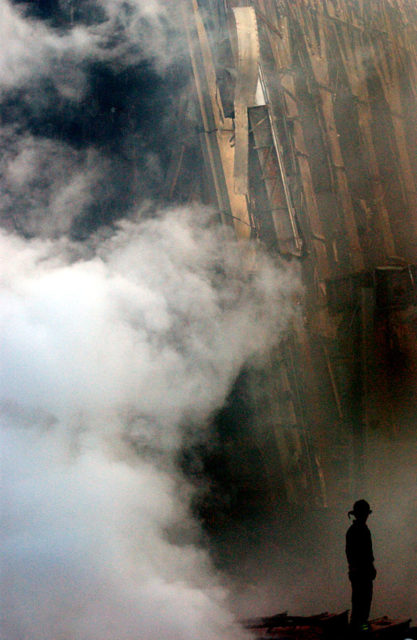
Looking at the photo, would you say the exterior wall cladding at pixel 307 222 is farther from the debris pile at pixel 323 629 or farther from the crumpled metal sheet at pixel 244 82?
the debris pile at pixel 323 629

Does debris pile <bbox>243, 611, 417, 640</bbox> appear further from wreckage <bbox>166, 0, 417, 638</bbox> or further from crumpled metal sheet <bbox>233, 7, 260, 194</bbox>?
crumpled metal sheet <bbox>233, 7, 260, 194</bbox>

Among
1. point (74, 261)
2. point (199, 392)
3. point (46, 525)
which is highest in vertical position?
point (74, 261)

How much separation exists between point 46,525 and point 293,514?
194 cm

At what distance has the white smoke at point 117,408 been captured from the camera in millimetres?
3197

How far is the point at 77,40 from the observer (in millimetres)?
4863

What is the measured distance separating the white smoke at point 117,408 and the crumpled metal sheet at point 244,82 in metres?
0.50

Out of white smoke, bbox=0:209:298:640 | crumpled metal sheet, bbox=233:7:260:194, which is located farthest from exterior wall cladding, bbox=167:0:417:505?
white smoke, bbox=0:209:298:640

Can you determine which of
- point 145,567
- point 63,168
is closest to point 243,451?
point 145,567

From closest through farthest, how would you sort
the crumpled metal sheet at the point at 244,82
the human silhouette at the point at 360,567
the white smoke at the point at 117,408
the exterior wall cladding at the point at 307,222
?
1. the human silhouette at the point at 360,567
2. the white smoke at the point at 117,408
3. the crumpled metal sheet at the point at 244,82
4. the exterior wall cladding at the point at 307,222

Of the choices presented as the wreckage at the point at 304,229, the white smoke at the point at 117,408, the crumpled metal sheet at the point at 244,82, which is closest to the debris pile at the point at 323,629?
the white smoke at the point at 117,408

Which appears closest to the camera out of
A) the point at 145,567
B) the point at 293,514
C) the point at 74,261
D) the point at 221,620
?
the point at 221,620

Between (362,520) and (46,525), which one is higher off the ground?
(46,525)

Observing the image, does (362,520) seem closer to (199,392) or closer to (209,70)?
(199,392)

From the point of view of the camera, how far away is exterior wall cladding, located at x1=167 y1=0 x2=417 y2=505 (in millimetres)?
4375
